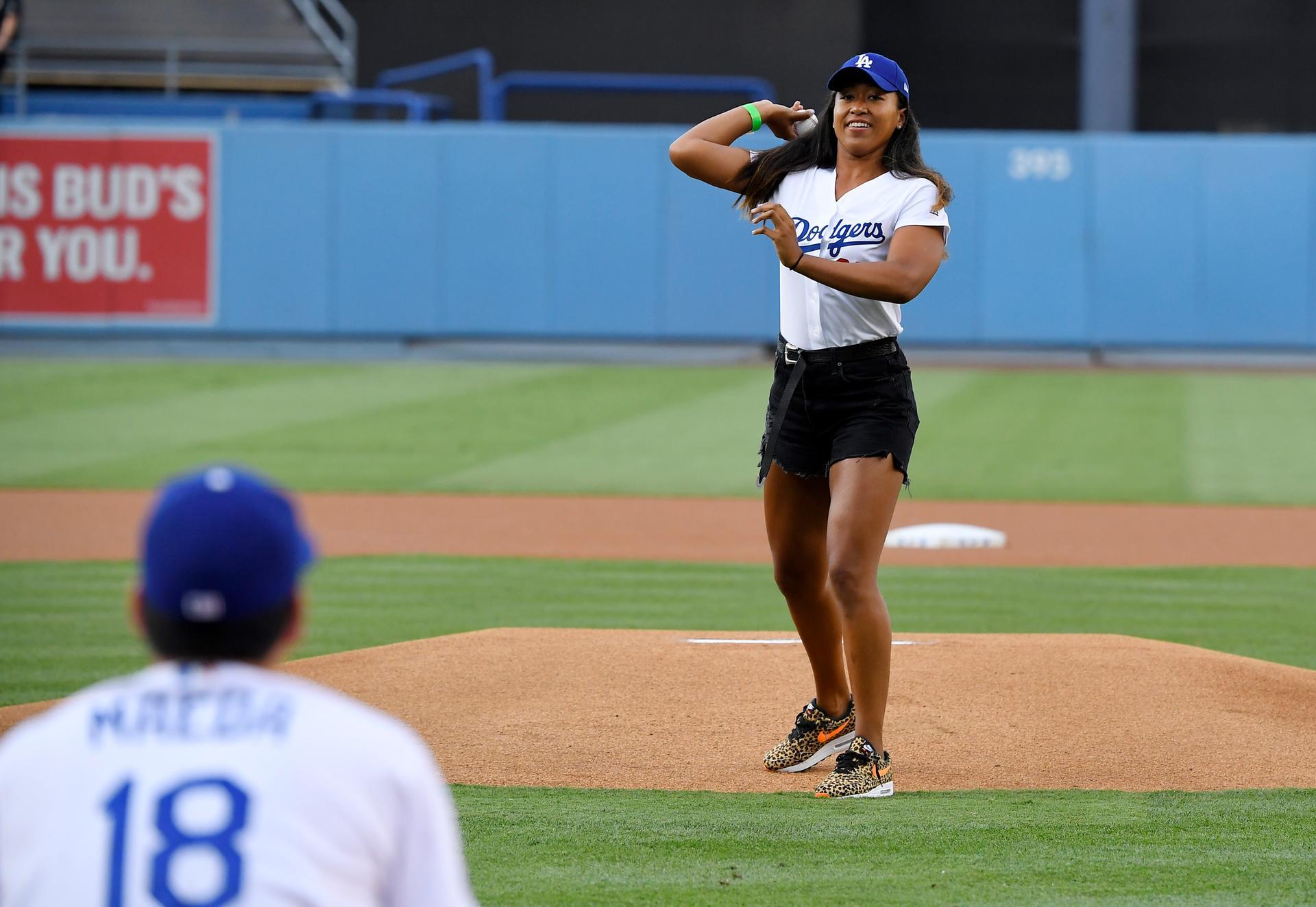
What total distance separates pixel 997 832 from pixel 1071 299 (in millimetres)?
22196

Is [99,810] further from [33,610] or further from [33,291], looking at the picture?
[33,291]

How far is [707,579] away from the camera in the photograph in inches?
410

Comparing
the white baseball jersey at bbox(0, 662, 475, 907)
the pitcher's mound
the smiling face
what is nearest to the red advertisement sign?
the pitcher's mound

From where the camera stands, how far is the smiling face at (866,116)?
5.09 m

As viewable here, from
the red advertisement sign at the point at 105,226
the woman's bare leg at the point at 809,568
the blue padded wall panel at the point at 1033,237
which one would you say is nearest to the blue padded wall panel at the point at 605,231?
the blue padded wall panel at the point at 1033,237

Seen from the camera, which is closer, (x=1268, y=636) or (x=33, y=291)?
(x=1268, y=636)

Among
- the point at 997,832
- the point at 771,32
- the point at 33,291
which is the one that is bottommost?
the point at 997,832

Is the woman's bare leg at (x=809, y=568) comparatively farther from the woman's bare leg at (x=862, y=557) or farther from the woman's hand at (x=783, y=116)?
the woman's hand at (x=783, y=116)

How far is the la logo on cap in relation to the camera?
198 cm

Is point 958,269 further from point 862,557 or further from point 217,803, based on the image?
point 217,803

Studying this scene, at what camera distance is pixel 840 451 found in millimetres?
5090

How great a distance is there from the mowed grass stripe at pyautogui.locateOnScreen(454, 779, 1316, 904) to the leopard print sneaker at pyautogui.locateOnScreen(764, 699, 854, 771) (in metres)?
0.21

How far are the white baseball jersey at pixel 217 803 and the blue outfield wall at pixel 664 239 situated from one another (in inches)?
939

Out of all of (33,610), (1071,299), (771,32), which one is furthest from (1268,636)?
(771,32)
